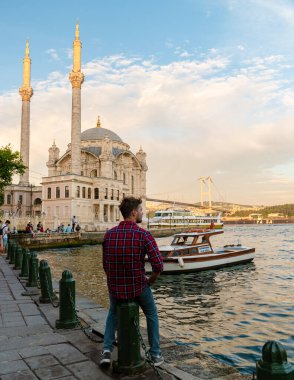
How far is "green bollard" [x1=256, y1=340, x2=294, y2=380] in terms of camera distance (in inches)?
116

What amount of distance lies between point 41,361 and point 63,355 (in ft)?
1.15

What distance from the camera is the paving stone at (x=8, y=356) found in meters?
5.33

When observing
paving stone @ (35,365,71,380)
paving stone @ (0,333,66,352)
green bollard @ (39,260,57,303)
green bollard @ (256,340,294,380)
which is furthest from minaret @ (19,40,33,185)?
green bollard @ (256,340,294,380)

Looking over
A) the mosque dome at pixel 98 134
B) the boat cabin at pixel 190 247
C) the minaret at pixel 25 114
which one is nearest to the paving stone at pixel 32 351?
the boat cabin at pixel 190 247

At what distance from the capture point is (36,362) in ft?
17.0

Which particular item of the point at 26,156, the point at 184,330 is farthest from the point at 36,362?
the point at 26,156

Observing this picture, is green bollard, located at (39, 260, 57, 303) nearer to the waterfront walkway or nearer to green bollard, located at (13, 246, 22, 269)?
the waterfront walkway

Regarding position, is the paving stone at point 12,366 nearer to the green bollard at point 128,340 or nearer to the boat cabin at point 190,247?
the green bollard at point 128,340

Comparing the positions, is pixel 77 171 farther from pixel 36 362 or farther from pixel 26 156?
pixel 36 362

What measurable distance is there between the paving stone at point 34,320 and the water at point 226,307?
2.73 meters

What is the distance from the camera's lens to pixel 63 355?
5.46m

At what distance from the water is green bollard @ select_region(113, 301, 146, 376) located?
3457 mm

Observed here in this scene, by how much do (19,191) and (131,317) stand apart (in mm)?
70900

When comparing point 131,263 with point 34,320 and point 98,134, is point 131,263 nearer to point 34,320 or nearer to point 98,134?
point 34,320
